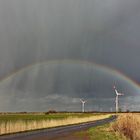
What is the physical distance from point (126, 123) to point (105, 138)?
46.2 feet

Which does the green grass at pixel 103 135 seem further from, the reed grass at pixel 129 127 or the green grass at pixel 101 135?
the reed grass at pixel 129 127

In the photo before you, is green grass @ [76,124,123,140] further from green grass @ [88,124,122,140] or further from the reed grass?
the reed grass

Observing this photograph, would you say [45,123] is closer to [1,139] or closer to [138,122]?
[138,122]

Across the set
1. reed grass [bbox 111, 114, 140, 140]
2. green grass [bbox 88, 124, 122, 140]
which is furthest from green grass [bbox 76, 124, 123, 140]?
reed grass [bbox 111, 114, 140, 140]

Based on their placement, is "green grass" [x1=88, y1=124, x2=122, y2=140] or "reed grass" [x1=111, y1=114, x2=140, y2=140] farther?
"reed grass" [x1=111, y1=114, x2=140, y2=140]

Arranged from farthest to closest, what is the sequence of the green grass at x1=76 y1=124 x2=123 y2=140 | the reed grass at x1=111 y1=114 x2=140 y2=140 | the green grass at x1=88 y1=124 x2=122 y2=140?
the reed grass at x1=111 y1=114 x2=140 y2=140
the green grass at x1=76 y1=124 x2=123 y2=140
the green grass at x1=88 y1=124 x2=122 y2=140

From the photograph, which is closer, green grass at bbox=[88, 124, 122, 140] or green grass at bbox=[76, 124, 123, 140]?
green grass at bbox=[88, 124, 122, 140]

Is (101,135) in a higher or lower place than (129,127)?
lower

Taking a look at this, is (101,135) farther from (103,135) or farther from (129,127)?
(129,127)

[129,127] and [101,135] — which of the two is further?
[129,127]

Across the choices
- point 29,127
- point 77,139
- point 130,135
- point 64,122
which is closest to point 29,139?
point 77,139

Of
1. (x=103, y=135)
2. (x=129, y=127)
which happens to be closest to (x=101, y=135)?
(x=103, y=135)

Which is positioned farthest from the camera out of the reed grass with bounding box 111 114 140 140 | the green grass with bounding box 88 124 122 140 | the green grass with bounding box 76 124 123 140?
the reed grass with bounding box 111 114 140 140

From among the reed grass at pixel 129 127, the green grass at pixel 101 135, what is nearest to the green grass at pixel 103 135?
the green grass at pixel 101 135
